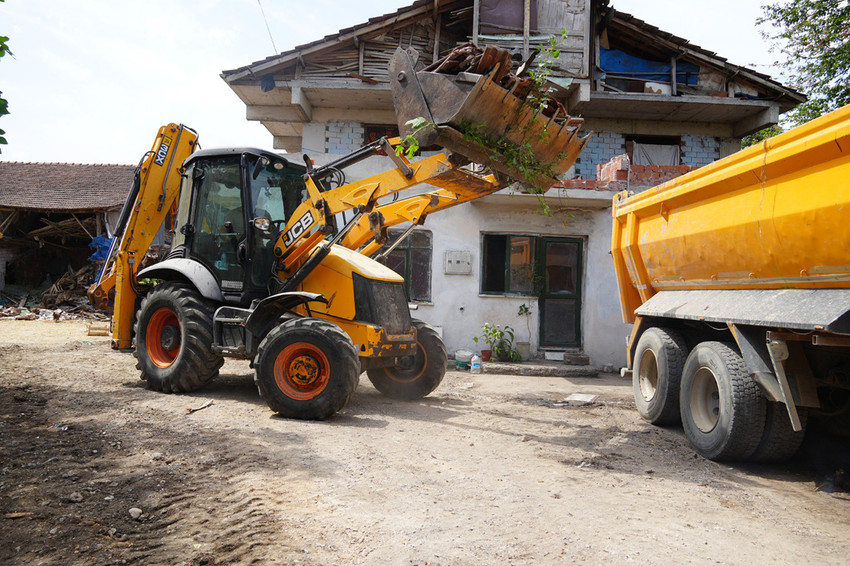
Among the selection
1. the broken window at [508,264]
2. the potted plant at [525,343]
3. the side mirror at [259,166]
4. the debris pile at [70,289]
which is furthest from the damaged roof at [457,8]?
the debris pile at [70,289]

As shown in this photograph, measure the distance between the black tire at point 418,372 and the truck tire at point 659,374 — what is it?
7.47 ft

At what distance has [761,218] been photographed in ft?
15.8

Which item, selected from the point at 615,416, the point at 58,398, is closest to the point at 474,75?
the point at 615,416

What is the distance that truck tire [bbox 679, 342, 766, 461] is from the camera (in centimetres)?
479

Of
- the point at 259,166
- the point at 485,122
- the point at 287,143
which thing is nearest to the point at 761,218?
the point at 485,122

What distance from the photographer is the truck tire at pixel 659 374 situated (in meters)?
6.22

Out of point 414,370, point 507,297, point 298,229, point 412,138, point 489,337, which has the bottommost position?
point 414,370

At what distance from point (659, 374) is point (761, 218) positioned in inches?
85.0

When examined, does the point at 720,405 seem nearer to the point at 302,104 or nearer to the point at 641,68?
the point at 302,104

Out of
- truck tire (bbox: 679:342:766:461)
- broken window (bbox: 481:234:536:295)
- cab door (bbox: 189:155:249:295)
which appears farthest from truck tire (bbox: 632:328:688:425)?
broken window (bbox: 481:234:536:295)

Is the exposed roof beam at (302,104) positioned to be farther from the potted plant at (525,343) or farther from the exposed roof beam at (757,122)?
the exposed roof beam at (757,122)

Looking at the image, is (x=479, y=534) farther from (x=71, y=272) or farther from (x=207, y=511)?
(x=71, y=272)

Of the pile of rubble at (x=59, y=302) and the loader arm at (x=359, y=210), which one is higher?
the loader arm at (x=359, y=210)

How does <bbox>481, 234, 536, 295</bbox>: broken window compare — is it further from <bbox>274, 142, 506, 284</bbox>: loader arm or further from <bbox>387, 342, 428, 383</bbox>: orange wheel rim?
<bbox>274, 142, 506, 284</bbox>: loader arm
